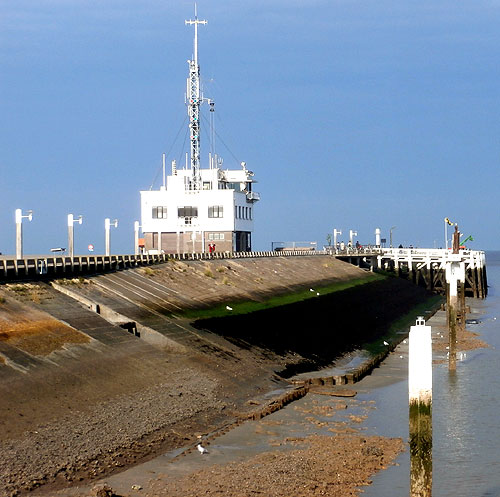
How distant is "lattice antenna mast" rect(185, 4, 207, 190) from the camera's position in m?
99.2

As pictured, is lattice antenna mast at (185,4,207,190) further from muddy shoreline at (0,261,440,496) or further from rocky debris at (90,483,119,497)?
rocky debris at (90,483,119,497)

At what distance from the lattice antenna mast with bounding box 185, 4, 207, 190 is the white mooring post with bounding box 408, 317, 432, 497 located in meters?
78.9

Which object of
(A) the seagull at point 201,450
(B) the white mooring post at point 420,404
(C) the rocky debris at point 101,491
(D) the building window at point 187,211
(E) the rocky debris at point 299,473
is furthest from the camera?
(D) the building window at point 187,211

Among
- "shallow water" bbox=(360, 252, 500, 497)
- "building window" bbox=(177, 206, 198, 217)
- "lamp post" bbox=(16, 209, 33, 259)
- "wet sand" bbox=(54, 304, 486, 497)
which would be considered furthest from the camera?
"building window" bbox=(177, 206, 198, 217)

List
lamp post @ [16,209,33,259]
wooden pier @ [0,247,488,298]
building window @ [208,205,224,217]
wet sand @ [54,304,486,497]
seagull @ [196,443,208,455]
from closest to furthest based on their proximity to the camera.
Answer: wet sand @ [54,304,486,497]
seagull @ [196,443,208,455]
lamp post @ [16,209,33,259]
wooden pier @ [0,247,488,298]
building window @ [208,205,224,217]

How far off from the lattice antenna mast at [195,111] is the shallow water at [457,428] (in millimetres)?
53552

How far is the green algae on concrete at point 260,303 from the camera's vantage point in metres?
49.8

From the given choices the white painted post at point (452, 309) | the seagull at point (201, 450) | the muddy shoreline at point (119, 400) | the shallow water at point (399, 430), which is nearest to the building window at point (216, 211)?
the white painted post at point (452, 309)

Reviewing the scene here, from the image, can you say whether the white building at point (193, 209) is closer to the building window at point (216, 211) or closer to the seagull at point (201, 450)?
the building window at point (216, 211)

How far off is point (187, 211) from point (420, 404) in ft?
255

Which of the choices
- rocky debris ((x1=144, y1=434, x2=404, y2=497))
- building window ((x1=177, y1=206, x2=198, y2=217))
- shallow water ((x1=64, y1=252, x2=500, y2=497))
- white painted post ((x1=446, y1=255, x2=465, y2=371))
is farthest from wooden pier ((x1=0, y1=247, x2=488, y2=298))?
rocky debris ((x1=144, y1=434, x2=404, y2=497))

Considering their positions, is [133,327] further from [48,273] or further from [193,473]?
[193,473]

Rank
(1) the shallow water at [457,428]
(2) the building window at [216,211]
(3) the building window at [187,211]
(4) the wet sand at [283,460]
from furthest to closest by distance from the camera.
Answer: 1. (3) the building window at [187,211]
2. (2) the building window at [216,211]
3. (1) the shallow water at [457,428]
4. (4) the wet sand at [283,460]

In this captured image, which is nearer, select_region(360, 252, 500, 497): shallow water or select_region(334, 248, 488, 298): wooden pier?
select_region(360, 252, 500, 497): shallow water
